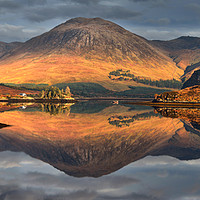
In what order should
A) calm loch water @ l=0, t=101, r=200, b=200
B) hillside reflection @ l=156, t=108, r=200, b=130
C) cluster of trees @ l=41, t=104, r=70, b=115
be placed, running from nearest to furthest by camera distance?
calm loch water @ l=0, t=101, r=200, b=200
hillside reflection @ l=156, t=108, r=200, b=130
cluster of trees @ l=41, t=104, r=70, b=115

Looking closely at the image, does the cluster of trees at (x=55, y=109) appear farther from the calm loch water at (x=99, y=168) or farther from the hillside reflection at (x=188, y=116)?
the calm loch water at (x=99, y=168)

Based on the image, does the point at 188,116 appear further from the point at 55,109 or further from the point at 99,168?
the point at 99,168

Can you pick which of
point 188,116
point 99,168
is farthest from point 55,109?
point 99,168

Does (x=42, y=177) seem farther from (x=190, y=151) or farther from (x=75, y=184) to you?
(x=190, y=151)

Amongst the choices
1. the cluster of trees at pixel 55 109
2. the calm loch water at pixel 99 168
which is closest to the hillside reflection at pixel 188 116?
the calm loch water at pixel 99 168

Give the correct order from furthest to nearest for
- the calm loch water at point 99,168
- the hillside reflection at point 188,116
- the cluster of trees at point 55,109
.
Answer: the cluster of trees at point 55,109 < the hillside reflection at point 188,116 < the calm loch water at point 99,168

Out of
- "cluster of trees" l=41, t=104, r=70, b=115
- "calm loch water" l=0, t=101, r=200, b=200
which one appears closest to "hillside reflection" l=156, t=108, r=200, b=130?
"calm loch water" l=0, t=101, r=200, b=200

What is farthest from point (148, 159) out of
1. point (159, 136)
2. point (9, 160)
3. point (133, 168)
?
point (159, 136)

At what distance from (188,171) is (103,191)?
28.6 feet

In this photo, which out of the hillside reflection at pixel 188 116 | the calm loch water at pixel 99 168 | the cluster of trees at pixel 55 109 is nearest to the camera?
the calm loch water at pixel 99 168

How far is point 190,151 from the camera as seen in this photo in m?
34.2

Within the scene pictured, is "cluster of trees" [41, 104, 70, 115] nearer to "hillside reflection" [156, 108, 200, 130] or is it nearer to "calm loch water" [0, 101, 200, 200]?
"hillside reflection" [156, 108, 200, 130]

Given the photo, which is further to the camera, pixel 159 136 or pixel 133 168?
pixel 159 136

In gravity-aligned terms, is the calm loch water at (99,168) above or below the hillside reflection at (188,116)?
above
